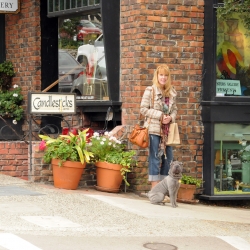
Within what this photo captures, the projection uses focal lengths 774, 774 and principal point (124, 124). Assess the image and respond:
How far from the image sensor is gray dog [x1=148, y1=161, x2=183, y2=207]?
10.5 m

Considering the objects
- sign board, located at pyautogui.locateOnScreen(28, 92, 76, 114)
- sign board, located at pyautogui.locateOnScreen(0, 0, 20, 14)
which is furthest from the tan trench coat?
sign board, located at pyautogui.locateOnScreen(0, 0, 20, 14)

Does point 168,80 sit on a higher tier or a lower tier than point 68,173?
higher

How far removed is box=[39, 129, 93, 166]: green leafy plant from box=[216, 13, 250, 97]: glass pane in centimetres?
227

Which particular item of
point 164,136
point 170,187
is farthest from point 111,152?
point 170,187

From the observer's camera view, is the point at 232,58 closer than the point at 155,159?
No

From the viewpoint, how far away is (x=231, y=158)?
1212 cm

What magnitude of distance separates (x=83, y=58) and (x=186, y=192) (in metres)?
2.97

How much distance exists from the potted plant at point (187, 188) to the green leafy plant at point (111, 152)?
796 mm

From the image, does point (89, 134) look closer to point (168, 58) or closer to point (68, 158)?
point (68, 158)

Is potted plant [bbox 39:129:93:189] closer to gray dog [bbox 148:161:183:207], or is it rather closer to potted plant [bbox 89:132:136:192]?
potted plant [bbox 89:132:136:192]

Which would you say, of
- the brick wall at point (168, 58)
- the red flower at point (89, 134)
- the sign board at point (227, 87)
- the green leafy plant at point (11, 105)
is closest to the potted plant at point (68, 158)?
the red flower at point (89, 134)

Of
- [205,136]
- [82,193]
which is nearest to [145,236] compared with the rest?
[82,193]

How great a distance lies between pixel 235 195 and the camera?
39.7ft

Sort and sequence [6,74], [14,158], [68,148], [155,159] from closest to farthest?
[155,159] < [68,148] < [14,158] < [6,74]
